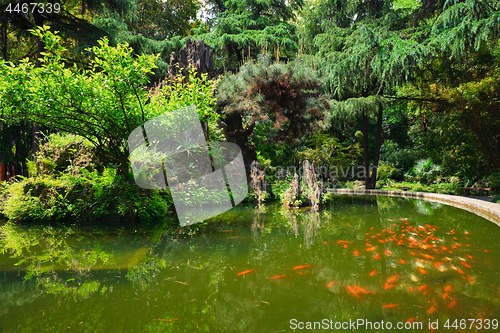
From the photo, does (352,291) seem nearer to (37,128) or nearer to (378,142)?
(37,128)

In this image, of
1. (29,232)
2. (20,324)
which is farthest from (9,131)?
(20,324)

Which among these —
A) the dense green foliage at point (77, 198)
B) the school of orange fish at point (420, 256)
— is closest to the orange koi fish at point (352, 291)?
the school of orange fish at point (420, 256)

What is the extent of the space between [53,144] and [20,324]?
687 cm

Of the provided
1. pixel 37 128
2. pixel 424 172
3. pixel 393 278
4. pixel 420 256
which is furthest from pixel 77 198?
pixel 424 172

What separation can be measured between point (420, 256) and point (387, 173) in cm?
1509

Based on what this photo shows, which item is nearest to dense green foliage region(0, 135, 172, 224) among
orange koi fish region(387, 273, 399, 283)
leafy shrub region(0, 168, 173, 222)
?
leafy shrub region(0, 168, 173, 222)

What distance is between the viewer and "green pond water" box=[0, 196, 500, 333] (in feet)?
6.11

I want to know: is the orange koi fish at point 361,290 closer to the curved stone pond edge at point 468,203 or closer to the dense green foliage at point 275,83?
the curved stone pond edge at point 468,203

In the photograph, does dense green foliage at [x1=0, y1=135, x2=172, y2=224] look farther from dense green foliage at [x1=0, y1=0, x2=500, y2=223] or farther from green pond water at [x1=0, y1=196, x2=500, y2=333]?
green pond water at [x1=0, y1=196, x2=500, y2=333]

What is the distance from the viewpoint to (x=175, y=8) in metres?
19.5

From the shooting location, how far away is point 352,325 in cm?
181

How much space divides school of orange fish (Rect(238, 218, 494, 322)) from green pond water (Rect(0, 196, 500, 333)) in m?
0.01

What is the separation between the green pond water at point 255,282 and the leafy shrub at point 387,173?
1311 cm

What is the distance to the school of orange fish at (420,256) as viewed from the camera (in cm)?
224
